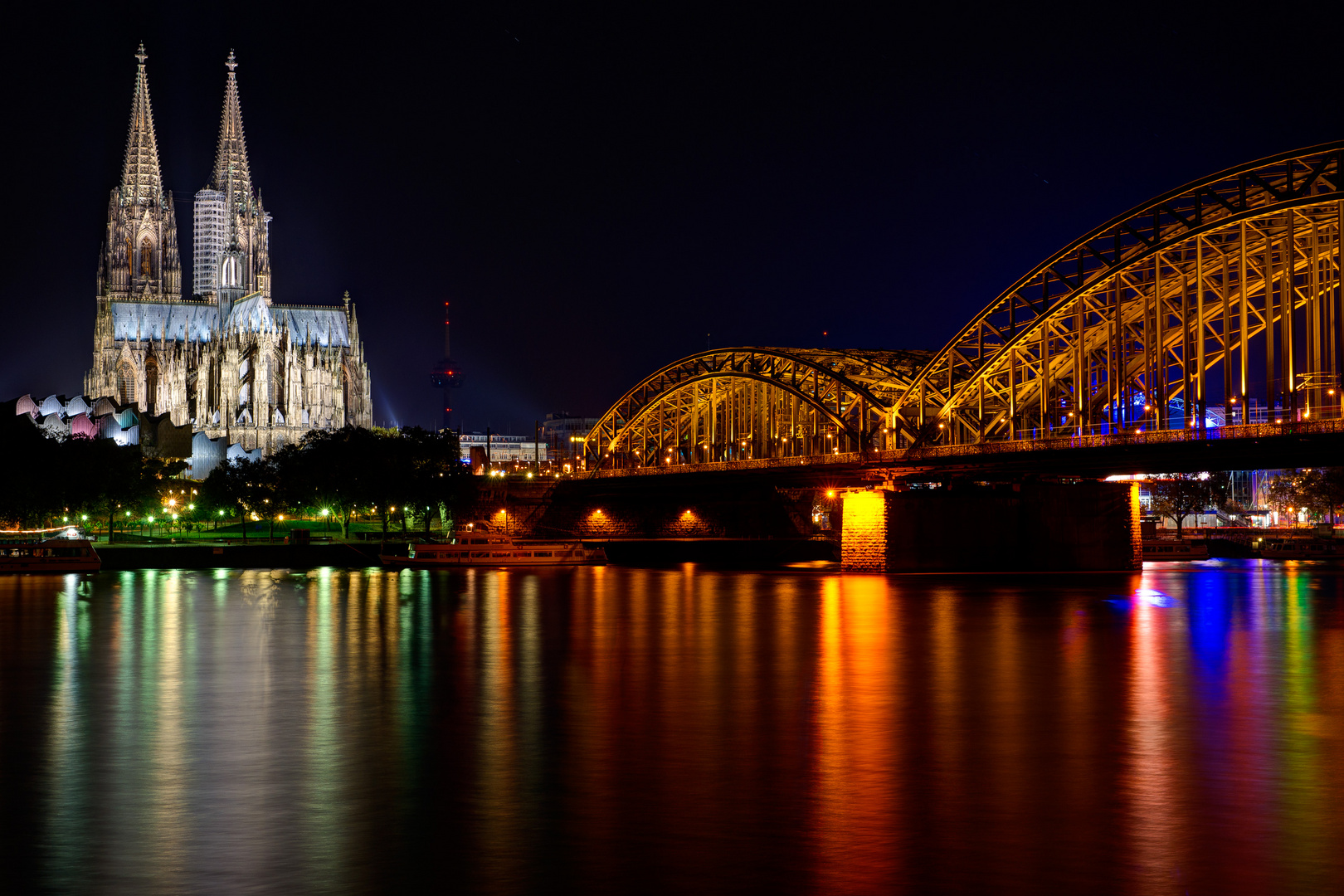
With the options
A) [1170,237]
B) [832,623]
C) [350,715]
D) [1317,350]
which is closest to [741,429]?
[1170,237]

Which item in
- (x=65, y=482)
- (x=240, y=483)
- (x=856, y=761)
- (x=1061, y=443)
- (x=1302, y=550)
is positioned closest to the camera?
(x=856, y=761)

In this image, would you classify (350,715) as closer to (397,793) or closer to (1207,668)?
(397,793)

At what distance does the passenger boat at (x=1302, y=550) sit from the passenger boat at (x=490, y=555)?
5759 centimetres

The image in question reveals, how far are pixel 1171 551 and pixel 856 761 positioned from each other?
96203 millimetres

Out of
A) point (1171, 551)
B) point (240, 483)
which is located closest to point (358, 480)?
point (240, 483)

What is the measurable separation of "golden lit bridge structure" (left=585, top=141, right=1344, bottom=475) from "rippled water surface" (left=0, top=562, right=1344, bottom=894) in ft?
55.6

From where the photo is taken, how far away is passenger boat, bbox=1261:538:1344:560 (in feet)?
388

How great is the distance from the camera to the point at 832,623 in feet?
171

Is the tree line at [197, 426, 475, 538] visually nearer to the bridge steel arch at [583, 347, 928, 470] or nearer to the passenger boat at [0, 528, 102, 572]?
the bridge steel arch at [583, 347, 928, 470]

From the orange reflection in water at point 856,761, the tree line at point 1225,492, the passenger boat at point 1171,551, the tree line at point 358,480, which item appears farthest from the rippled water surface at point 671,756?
the tree line at point 1225,492

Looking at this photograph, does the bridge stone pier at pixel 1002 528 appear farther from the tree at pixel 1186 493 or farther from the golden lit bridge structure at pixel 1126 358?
the tree at pixel 1186 493

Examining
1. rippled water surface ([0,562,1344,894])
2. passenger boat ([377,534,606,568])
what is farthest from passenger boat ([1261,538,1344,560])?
rippled water surface ([0,562,1344,894])

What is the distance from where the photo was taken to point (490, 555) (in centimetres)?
10056

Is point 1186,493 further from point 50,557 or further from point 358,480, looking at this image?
point 50,557
